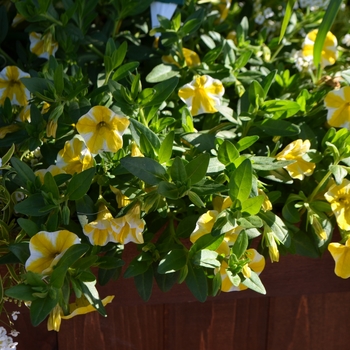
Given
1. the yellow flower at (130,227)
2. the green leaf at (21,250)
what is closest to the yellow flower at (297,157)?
the yellow flower at (130,227)

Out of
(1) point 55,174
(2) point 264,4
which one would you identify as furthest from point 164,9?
(1) point 55,174

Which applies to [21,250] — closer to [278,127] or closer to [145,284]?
[145,284]

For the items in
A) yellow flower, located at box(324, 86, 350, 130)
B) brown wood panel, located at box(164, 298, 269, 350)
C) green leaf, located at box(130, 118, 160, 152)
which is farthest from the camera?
brown wood panel, located at box(164, 298, 269, 350)

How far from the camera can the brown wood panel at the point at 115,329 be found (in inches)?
42.6

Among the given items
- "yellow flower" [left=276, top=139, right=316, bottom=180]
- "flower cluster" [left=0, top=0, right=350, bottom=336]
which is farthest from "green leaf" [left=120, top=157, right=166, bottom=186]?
"yellow flower" [left=276, top=139, right=316, bottom=180]

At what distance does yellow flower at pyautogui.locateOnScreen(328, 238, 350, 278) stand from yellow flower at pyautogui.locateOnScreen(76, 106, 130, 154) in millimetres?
342

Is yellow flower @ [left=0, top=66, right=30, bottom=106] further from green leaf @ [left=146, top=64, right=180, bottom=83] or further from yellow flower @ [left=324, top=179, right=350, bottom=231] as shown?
yellow flower @ [left=324, top=179, right=350, bottom=231]

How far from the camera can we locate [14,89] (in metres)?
1.09

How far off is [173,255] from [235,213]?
104 millimetres

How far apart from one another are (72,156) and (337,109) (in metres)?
0.42

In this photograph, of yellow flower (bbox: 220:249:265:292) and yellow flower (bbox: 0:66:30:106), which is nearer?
yellow flower (bbox: 220:249:265:292)

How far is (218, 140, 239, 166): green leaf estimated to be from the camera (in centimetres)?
89

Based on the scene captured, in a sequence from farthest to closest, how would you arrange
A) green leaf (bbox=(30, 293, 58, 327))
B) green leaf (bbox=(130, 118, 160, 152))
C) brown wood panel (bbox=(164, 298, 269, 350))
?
1. brown wood panel (bbox=(164, 298, 269, 350))
2. green leaf (bbox=(130, 118, 160, 152))
3. green leaf (bbox=(30, 293, 58, 327))

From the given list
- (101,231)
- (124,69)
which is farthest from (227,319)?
(124,69)
